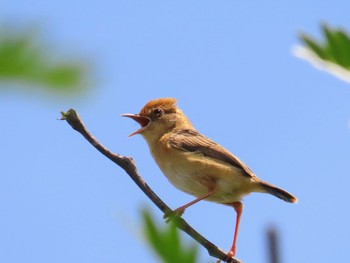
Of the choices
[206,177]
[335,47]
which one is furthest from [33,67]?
[206,177]

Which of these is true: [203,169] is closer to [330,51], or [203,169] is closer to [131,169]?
[131,169]

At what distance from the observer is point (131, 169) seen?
509 centimetres

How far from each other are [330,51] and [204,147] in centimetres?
824

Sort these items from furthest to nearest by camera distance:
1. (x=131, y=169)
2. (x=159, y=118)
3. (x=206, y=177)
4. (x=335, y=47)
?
(x=159, y=118)
(x=206, y=177)
(x=131, y=169)
(x=335, y=47)

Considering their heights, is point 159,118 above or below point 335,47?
above

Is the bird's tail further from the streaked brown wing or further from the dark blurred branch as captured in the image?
the dark blurred branch

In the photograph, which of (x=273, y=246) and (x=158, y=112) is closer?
(x=273, y=246)

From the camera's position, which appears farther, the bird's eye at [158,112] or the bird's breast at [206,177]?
the bird's eye at [158,112]

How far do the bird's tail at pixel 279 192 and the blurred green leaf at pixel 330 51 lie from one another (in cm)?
738

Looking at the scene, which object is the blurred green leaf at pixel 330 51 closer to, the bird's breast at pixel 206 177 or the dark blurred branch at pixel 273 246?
the dark blurred branch at pixel 273 246

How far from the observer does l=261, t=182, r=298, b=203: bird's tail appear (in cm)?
835

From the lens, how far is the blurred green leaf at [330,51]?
1.07m

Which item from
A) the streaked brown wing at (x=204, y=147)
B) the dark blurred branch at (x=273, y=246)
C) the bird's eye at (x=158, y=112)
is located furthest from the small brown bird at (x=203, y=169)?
the dark blurred branch at (x=273, y=246)

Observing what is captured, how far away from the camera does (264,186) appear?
8656mm
